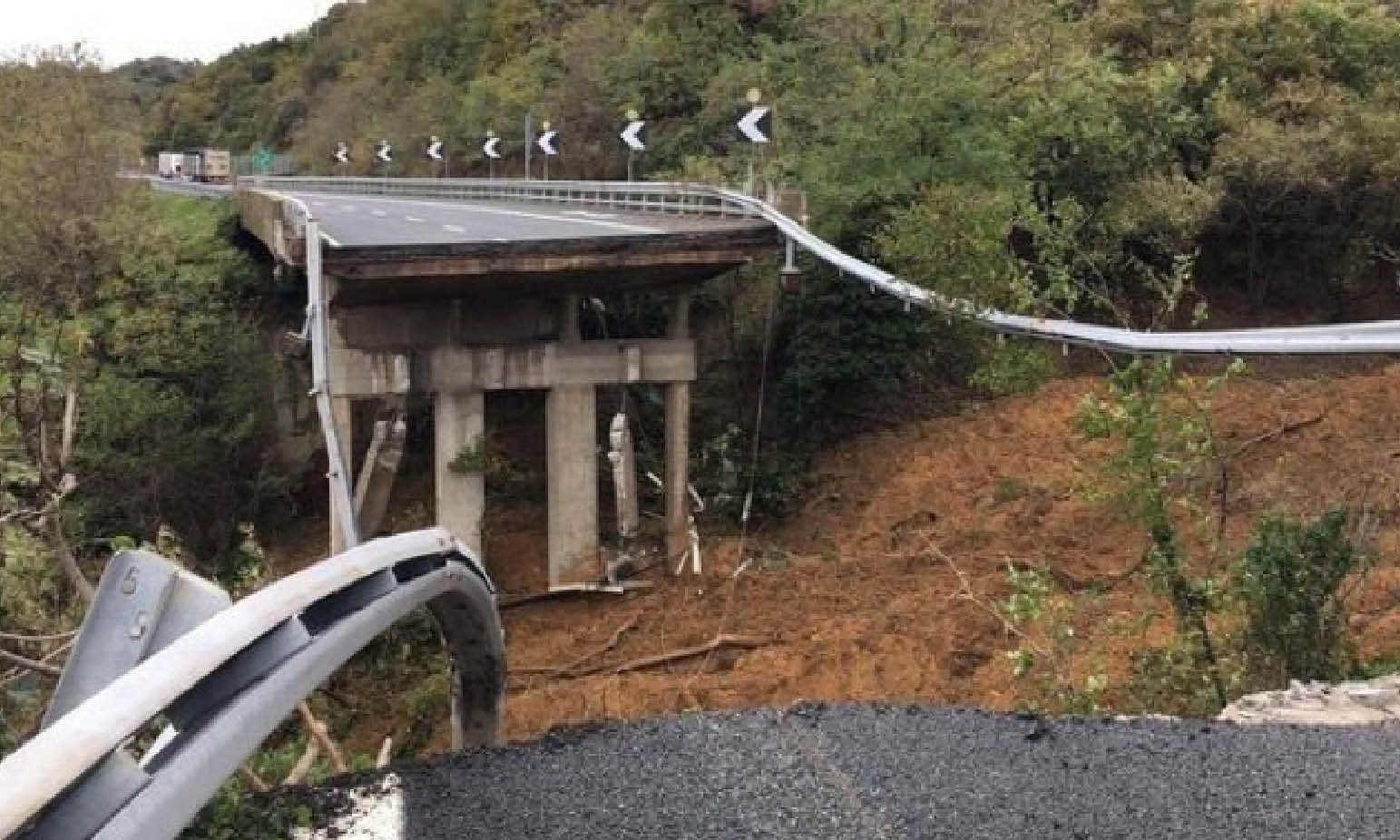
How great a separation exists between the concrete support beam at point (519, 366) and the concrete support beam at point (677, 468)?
35 centimetres

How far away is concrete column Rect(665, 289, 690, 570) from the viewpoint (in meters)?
20.2

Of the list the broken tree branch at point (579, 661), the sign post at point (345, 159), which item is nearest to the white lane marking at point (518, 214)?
the broken tree branch at point (579, 661)

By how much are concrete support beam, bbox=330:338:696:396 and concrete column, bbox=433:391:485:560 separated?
265 millimetres

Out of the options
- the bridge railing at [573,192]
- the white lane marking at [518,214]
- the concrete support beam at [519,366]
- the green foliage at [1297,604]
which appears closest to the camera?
the green foliage at [1297,604]

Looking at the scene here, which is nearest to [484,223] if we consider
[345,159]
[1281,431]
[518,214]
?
[518,214]

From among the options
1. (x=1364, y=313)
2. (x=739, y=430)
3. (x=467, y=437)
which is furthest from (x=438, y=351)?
(x=1364, y=313)

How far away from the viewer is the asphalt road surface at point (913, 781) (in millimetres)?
3828

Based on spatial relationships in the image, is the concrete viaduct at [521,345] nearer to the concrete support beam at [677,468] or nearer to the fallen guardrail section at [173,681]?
the concrete support beam at [677,468]

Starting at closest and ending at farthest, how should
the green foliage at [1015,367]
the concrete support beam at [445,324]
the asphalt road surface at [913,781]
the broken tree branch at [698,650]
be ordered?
the asphalt road surface at [913,781]
the green foliage at [1015,367]
the broken tree branch at [698,650]
the concrete support beam at [445,324]

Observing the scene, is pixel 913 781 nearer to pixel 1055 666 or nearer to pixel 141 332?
pixel 1055 666

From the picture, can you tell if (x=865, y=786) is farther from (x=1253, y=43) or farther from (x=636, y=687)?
(x=1253, y=43)

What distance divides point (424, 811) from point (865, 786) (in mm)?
1364

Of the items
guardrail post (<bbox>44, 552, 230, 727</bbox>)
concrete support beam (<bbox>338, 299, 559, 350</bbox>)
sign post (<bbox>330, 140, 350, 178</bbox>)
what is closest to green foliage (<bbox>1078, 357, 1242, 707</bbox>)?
guardrail post (<bbox>44, 552, 230, 727</bbox>)

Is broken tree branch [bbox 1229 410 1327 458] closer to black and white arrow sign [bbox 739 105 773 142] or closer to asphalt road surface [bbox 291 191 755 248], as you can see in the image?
asphalt road surface [bbox 291 191 755 248]
